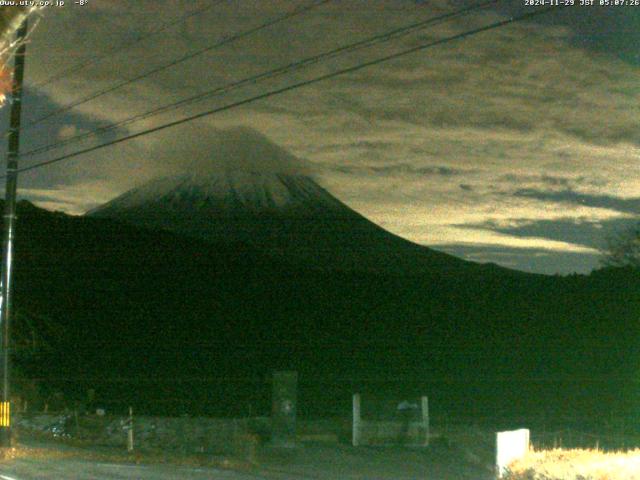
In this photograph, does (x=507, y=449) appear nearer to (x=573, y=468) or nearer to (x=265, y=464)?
(x=573, y=468)

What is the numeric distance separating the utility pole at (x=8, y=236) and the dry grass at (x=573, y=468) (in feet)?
33.5

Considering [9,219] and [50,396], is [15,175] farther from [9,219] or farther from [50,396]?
[50,396]

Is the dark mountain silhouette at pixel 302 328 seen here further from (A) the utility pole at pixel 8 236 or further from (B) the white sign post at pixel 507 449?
→ (B) the white sign post at pixel 507 449

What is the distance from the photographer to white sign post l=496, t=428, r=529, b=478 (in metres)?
13.7

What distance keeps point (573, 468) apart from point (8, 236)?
11.8m

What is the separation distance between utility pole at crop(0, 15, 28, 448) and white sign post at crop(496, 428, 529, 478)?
9.84 meters

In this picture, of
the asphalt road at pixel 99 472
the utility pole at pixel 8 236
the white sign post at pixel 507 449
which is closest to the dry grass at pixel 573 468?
the white sign post at pixel 507 449

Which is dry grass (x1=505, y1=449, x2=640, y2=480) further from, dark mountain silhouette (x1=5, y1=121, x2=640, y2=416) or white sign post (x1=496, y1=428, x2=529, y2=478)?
dark mountain silhouette (x1=5, y1=121, x2=640, y2=416)

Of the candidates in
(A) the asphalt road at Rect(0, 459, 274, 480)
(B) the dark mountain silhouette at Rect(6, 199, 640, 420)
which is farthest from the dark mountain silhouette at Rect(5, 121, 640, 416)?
(A) the asphalt road at Rect(0, 459, 274, 480)

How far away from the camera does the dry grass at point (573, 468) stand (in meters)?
11.5

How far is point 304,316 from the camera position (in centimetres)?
11481

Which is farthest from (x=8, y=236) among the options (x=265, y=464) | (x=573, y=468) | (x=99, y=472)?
(x=573, y=468)

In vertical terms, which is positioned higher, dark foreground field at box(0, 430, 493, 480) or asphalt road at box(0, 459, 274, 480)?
asphalt road at box(0, 459, 274, 480)

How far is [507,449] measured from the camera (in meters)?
14.0
